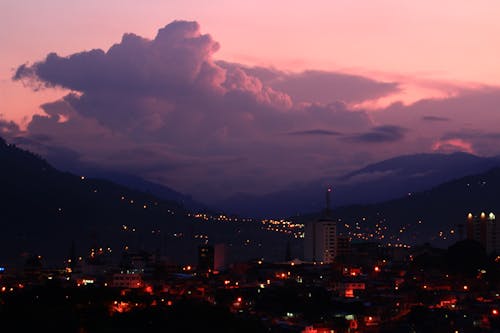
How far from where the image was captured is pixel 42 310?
3831cm

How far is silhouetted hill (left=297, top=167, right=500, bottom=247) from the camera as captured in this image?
129 meters

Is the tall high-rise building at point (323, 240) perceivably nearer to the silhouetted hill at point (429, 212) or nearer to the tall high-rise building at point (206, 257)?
the tall high-rise building at point (206, 257)

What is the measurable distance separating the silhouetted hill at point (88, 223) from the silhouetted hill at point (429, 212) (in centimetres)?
1589

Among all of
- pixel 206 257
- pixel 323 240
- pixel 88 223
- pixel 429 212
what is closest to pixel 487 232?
pixel 323 240

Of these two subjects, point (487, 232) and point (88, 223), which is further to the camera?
point (88, 223)

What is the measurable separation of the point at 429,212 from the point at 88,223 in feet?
163

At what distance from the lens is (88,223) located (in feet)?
381

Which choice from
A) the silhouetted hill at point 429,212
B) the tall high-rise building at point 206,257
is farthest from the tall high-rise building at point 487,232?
the silhouetted hill at point 429,212

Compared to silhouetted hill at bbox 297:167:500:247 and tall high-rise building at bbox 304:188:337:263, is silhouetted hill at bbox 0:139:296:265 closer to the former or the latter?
tall high-rise building at bbox 304:188:337:263

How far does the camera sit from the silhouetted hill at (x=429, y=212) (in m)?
129

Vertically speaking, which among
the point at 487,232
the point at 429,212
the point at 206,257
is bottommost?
the point at 206,257

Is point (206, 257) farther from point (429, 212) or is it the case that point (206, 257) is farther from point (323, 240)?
point (429, 212)

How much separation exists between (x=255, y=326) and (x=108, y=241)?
67726 mm

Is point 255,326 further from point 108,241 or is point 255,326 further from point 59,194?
point 59,194
